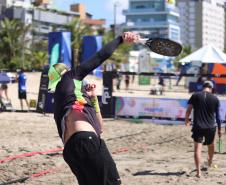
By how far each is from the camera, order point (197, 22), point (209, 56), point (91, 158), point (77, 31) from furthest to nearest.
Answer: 1. point (197, 22)
2. point (77, 31)
3. point (209, 56)
4. point (91, 158)

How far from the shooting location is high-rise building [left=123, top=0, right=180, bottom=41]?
14888cm

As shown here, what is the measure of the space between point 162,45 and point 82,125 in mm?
824

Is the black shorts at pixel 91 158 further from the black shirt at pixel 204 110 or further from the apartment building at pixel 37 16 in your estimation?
the apartment building at pixel 37 16

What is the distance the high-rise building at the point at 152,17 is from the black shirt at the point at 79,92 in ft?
472

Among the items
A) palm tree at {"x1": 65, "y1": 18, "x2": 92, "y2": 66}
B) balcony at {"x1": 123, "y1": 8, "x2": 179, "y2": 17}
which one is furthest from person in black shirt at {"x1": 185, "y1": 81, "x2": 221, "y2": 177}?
balcony at {"x1": 123, "y1": 8, "x2": 179, "y2": 17}

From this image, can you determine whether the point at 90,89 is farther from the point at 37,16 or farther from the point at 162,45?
the point at 37,16

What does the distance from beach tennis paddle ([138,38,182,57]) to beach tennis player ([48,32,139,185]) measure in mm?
104

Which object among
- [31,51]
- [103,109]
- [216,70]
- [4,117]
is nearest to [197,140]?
[103,109]

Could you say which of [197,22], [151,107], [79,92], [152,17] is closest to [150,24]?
[152,17]

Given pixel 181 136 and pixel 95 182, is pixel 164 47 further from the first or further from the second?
pixel 181 136

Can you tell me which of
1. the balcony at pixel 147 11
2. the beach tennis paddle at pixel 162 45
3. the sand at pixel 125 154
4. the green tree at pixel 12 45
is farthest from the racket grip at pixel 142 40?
the balcony at pixel 147 11

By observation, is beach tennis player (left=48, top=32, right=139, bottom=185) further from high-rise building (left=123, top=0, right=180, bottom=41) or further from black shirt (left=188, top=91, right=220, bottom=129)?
high-rise building (left=123, top=0, right=180, bottom=41)

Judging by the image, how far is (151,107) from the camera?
1531 centimetres

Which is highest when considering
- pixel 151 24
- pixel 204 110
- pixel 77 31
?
pixel 151 24
